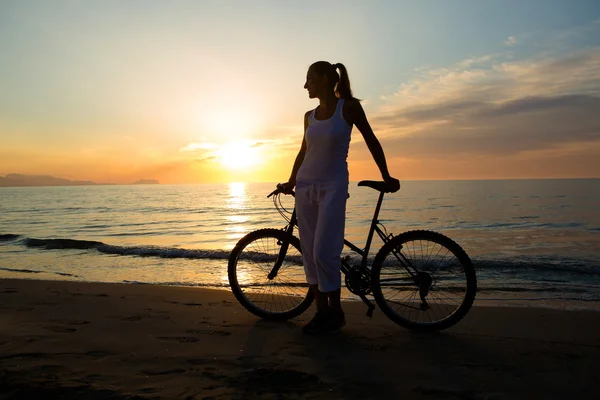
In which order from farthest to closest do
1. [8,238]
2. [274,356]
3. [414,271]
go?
[8,238] → [414,271] → [274,356]

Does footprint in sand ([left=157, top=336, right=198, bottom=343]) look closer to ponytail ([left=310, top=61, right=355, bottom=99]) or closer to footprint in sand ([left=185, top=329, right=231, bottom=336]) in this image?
footprint in sand ([left=185, top=329, right=231, bottom=336])

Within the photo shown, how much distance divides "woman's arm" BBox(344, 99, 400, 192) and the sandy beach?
1.45 m

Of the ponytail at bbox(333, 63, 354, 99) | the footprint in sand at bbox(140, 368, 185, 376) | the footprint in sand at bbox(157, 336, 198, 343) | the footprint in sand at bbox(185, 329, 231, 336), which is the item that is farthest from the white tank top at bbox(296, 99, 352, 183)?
the footprint in sand at bbox(140, 368, 185, 376)

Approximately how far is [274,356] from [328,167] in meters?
1.66

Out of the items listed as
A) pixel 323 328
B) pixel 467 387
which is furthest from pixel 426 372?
pixel 323 328

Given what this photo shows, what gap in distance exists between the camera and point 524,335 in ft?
13.9

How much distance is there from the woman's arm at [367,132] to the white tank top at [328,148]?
0.07 meters

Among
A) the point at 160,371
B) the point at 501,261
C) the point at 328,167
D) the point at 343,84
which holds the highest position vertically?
the point at 343,84

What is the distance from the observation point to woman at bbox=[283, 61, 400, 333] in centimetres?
383

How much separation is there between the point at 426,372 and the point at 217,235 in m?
19.9

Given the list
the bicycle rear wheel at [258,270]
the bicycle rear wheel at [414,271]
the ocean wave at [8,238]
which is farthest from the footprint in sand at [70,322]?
the ocean wave at [8,238]

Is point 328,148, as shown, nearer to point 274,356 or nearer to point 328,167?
point 328,167

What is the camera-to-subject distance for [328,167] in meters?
3.88

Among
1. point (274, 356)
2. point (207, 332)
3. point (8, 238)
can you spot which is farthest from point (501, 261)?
point (8, 238)
